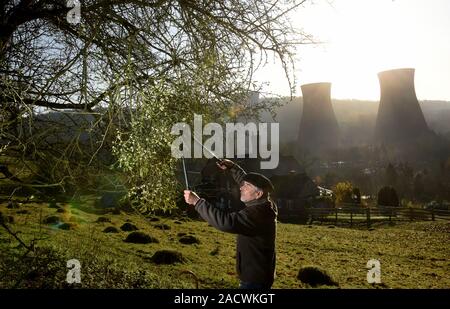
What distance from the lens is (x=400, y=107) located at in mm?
126562

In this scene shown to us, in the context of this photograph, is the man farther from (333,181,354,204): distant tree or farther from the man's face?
(333,181,354,204): distant tree

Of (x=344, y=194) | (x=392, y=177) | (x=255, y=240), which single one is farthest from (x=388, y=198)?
(x=255, y=240)

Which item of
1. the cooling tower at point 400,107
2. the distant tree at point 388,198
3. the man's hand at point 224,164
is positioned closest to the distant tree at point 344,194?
the distant tree at point 388,198

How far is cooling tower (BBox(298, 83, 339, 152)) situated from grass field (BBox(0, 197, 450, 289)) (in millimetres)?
105544

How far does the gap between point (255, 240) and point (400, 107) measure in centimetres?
13379

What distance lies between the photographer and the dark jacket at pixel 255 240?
4465 millimetres

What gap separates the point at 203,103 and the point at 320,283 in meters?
12.9

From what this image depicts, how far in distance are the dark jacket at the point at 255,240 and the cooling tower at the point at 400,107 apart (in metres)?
131

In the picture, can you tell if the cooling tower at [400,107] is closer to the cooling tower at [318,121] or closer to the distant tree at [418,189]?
the cooling tower at [318,121]

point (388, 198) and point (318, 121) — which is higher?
point (318, 121)

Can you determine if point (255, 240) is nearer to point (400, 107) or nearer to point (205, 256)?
point (205, 256)

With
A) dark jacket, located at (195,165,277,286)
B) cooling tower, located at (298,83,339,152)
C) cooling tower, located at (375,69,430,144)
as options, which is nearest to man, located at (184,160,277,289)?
dark jacket, located at (195,165,277,286)

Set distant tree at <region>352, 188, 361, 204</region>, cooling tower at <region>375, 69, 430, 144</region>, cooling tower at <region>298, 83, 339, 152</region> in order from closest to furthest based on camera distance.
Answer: distant tree at <region>352, 188, 361, 204</region> → cooling tower at <region>375, 69, 430, 144</region> → cooling tower at <region>298, 83, 339, 152</region>

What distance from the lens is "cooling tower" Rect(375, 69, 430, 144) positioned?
125000 millimetres
